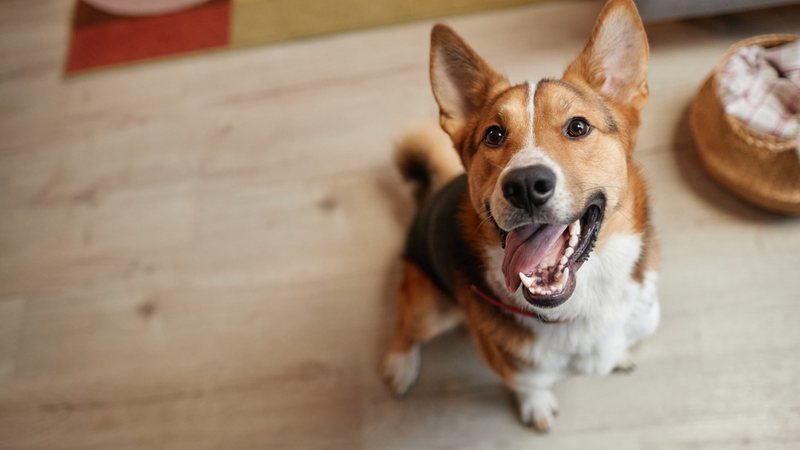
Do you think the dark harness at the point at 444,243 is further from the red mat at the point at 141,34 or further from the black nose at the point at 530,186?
the red mat at the point at 141,34

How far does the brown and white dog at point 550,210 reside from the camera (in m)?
1.57

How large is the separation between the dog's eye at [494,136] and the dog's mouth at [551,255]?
25 centimetres

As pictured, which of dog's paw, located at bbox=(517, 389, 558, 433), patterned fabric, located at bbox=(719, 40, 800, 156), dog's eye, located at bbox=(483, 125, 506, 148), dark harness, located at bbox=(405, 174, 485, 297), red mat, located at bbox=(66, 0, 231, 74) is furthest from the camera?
red mat, located at bbox=(66, 0, 231, 74)

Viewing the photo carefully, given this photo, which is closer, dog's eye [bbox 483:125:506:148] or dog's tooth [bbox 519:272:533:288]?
→ dog's tooth [bbox 519:272:533:288]

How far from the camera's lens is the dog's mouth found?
158 centimetres

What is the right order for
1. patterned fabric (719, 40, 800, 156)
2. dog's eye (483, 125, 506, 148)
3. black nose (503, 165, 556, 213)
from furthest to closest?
patterned fabric (719, 40, 800, 156)
dog's eye (483, 125, 506, 148)
black nose (503, 165, 556, 213)

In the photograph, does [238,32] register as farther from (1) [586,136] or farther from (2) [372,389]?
(1) [586,136]

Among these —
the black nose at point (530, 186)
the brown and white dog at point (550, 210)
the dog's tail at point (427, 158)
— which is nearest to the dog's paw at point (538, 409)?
the brown and white dog at point (550, 210)

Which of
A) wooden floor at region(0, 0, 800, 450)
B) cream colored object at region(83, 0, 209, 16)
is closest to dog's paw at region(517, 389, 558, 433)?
wooden floor at region(0, 0, 800, 450)

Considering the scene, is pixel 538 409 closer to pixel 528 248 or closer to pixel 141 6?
pixel 528 248

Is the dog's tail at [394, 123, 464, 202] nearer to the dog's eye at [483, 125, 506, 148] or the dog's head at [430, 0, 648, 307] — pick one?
the dog's head at [430, 0, 648, 307]

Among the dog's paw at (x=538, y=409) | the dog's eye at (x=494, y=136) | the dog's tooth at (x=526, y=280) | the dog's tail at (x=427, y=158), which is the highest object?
the dog's eye at (x=494, y=136)

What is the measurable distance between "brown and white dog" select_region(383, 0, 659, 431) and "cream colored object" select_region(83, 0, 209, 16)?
2257 millimetres

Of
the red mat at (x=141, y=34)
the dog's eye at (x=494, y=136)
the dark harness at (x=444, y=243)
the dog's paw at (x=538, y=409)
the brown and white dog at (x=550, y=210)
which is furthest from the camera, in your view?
the red mat at (x=141, y=34)
